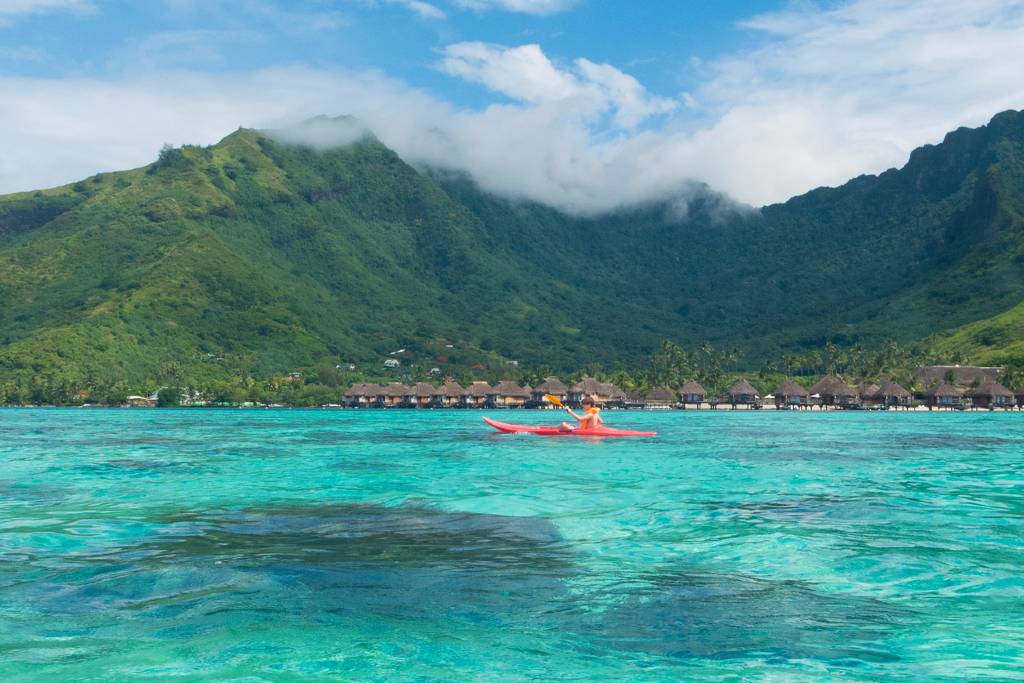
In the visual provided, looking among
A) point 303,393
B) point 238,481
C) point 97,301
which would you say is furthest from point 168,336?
point 238,481

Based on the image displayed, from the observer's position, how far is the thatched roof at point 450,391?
480ft

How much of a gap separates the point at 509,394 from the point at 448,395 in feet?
33.0

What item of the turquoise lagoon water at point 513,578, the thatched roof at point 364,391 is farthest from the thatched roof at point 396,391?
the turquoise lagoon water at point 513,578

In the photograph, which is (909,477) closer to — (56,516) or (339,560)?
(339,560)

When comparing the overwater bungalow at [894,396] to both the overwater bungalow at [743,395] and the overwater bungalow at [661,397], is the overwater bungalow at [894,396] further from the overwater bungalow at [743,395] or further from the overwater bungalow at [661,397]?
the overwater bungalow at [661,397]

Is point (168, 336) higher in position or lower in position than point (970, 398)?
higher

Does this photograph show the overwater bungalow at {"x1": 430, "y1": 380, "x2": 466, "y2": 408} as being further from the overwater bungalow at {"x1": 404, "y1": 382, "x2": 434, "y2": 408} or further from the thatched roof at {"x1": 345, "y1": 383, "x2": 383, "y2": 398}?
the thatched roof at {"x1": 345, "y1": 383, "x2": 383, "y2": 398}

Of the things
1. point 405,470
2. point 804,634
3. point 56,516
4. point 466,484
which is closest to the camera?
point 804,634

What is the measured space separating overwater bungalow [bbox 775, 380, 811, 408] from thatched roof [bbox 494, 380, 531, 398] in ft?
131

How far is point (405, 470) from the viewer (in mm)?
31531

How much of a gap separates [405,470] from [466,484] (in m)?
5.78

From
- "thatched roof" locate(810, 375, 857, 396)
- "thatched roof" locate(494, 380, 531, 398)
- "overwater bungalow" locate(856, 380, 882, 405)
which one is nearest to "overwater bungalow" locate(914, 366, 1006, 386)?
"overwater bungalow" locate(856, 380, 882, 405)

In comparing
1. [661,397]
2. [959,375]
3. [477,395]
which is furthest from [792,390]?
[477,395]

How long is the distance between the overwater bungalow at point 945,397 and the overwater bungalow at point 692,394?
32.0m
